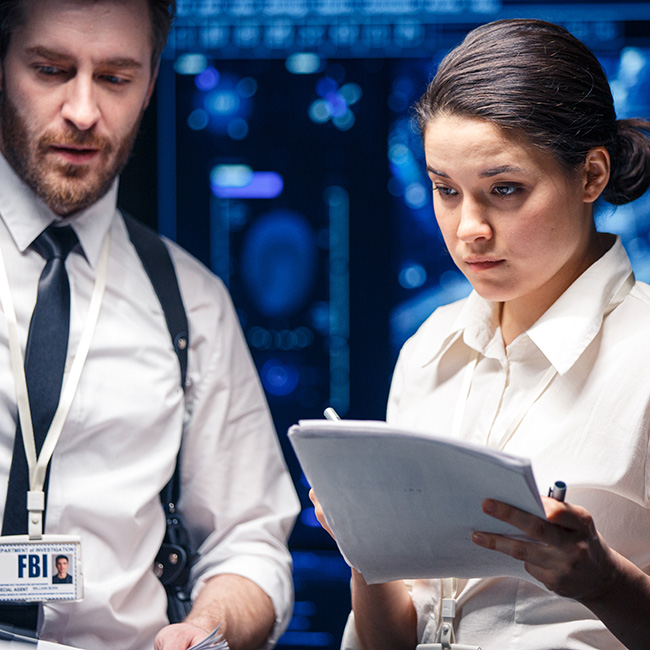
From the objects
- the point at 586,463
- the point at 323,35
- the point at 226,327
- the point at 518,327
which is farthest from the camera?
the point at 323,35

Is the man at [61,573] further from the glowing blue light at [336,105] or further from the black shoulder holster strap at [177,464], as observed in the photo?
the glowing blue light at [336,105]

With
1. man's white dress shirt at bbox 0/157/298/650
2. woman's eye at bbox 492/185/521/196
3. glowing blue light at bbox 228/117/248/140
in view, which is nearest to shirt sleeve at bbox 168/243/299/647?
man's white dress shirt at bbox 0/157/298/650

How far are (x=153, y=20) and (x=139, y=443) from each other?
1.04 metres

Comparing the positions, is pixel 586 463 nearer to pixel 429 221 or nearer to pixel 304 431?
pixel 304 431

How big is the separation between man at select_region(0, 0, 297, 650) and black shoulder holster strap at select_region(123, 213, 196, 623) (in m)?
0.03

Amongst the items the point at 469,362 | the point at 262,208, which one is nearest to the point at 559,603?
the point at 469,362

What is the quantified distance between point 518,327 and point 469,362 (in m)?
0.12

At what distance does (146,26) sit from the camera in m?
2.05

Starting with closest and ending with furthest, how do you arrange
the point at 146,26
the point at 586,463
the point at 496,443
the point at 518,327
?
the point at 586,463, the point at 496,443, the point at 518,327, the point at 146,26

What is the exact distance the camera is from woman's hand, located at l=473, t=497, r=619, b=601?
119 centimetres

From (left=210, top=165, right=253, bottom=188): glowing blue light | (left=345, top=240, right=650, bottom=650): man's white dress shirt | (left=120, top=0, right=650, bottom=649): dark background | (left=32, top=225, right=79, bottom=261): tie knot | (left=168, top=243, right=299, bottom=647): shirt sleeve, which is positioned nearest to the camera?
(left=345, top=240, right=650, bottom=650): man's white dress shirt

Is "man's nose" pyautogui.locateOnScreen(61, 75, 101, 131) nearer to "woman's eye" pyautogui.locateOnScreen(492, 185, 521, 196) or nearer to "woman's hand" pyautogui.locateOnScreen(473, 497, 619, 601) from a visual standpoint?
"woman's eye" pyautogui.locateOnScreen(492, 185, 521, 196)

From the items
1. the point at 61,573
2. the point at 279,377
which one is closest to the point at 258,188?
the point at 279,377

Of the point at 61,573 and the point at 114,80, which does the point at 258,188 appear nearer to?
the point at 114,80
